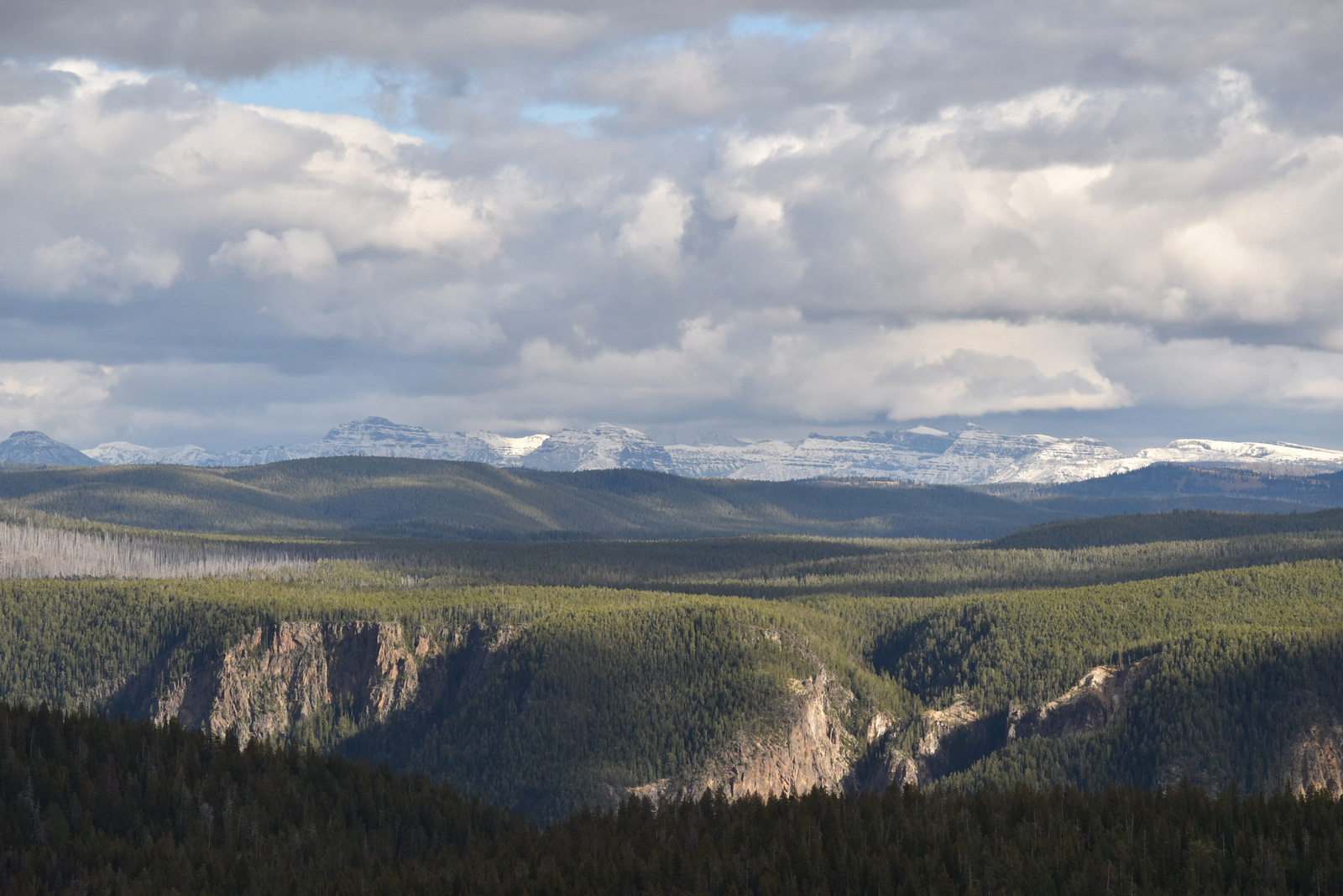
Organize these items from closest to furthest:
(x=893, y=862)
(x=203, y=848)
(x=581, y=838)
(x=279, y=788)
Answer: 1. (x=893, y=862)
2. (x=203, y=848)
3. (x=581, y=838)
4. (x=279, y=788)

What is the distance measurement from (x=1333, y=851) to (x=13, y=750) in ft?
491

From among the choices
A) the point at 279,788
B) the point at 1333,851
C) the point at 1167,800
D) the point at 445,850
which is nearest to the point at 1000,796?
the point at 1167,800

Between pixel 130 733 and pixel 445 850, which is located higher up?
pixel 130 733

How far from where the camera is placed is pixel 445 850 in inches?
7441

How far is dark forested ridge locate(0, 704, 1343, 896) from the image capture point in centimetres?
14875

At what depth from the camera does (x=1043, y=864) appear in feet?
486

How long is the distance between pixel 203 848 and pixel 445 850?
3218cm

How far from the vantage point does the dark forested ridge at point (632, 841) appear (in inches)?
5856

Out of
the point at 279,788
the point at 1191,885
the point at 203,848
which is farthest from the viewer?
the point at 279,788

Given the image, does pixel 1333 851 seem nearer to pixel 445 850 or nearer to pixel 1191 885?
pixel 1191 885

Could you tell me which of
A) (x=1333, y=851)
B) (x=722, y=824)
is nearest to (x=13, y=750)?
(x=722, y=824)

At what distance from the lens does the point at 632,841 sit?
579 feet

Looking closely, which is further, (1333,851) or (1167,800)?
(1167,800)

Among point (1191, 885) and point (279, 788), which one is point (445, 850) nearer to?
point (279, 788)
